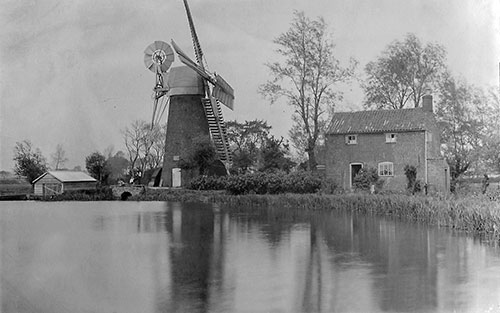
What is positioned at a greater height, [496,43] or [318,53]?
[318,53]

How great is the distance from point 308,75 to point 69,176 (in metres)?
8.33

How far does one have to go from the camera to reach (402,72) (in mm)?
18906

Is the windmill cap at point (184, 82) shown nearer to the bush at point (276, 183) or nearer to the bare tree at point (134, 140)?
the bare tree at point (134, 140)

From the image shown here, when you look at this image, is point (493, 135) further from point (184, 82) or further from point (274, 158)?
point (184, 82)

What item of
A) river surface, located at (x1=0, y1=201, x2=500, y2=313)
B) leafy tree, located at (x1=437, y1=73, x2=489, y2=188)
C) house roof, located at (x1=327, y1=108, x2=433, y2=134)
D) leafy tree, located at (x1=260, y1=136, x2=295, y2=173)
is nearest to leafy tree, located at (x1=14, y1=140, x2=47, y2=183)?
river surface, located at (x1=0, y1=201, x2=500, y2=313)

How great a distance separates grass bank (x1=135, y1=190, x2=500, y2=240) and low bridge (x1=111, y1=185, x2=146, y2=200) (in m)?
1.85

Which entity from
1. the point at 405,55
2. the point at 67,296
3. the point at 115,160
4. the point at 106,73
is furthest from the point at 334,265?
the point at 115,160

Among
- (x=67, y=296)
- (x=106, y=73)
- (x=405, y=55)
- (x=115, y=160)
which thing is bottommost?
(x=67, y=296)

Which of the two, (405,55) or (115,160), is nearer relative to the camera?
(405,55)

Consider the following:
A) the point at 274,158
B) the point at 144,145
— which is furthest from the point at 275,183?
the point at 144,145

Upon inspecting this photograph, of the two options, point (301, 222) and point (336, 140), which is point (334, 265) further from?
point (336, 140)

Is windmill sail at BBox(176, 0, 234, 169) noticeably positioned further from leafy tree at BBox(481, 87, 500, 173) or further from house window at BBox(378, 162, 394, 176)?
leafy tree at BBox(481, 87, 500, 173)

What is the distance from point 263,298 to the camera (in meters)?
4.57

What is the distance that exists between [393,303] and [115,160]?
693 inches
